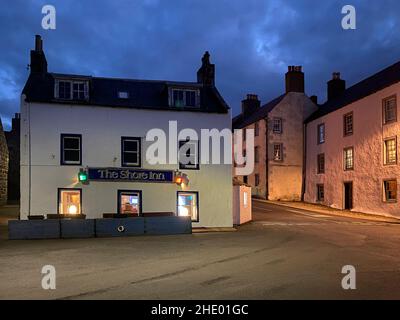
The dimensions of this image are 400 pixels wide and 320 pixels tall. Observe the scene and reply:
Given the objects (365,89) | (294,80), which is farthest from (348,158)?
(294,80)

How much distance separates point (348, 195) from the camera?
3475cm

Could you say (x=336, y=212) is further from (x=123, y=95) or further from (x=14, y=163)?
(x=14, y=163)

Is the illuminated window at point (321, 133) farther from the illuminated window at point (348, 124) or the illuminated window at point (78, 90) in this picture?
the illuminated window at point (78, 90)

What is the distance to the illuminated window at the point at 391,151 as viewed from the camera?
28.7 meters

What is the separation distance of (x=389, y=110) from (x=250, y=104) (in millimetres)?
27595

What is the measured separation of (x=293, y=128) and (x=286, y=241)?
91.5ft

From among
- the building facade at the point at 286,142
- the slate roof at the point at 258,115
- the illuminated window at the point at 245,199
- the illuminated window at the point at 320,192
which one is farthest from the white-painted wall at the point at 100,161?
the slate roof at the point at 258,115

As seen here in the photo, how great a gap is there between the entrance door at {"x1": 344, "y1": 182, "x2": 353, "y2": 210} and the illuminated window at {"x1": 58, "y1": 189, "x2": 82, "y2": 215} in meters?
22.8

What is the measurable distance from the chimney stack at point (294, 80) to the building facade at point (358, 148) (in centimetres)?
357

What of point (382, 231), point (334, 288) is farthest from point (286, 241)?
point (334, 288)

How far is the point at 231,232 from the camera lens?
21312 millimetres

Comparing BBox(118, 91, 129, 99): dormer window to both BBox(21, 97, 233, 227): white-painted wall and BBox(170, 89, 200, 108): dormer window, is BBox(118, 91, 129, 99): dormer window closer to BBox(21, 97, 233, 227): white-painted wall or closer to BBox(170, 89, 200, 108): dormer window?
BBox(21, 97, 233, 227): white-painted wall

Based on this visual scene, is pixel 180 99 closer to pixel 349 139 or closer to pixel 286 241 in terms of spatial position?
pixel 286 241

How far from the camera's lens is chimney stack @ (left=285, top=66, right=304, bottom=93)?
43531mm
